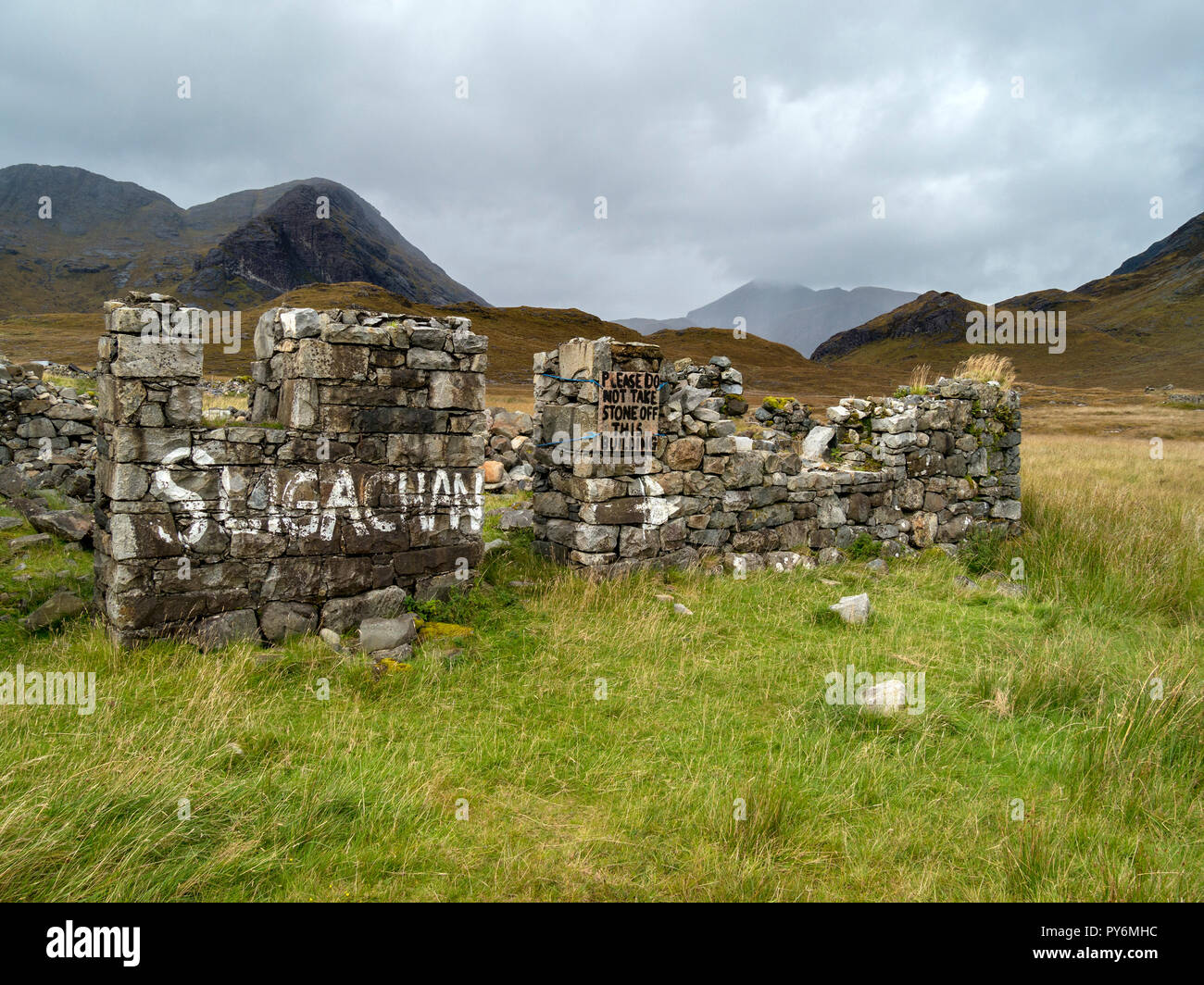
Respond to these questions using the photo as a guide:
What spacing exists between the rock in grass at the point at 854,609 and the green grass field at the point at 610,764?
0.55ft

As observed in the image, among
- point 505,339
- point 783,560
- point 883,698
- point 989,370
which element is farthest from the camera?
point 505,339

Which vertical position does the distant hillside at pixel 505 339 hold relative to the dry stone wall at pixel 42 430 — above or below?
above

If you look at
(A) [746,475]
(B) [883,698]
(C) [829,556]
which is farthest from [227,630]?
(C) [829,556]

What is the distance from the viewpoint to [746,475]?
8.74 metres

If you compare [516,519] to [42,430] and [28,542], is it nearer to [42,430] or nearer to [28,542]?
[28,542]

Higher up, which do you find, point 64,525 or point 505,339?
point 505,339

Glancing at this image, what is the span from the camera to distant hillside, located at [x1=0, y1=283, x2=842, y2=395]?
1781 inches

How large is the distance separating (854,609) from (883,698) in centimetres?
217

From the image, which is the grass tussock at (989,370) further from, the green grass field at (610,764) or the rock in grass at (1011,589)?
the green grass field at (610,764)

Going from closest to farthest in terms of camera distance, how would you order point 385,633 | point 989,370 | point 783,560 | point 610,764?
1. point 610,764
2. point 385,633
3. point 783,560
4. point 989,370

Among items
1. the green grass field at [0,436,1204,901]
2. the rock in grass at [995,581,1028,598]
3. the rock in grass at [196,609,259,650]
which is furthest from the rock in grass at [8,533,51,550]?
the rock in grass at [995,581,1028,598]

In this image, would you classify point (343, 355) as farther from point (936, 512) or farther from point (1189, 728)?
point (936, 512)

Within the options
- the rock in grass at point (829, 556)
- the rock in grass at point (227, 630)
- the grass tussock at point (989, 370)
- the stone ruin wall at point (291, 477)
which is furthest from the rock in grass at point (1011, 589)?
the rock in grass at point (227, 630)

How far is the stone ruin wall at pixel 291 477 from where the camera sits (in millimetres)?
5199
